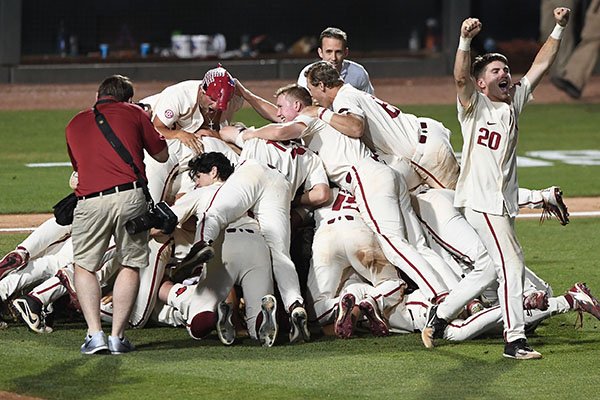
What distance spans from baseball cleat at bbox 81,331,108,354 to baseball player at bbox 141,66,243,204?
1532 millimetres

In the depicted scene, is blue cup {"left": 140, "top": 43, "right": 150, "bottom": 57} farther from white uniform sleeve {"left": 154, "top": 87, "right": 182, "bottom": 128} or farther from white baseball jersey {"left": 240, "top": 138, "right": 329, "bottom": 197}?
white baseball jersey {"left": 240, "top": 138, "right": 329, "bottom": 197}

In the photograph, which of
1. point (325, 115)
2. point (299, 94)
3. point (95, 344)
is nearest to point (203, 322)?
point (95, 344)

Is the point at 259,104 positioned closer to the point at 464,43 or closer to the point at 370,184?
the point at 370,184

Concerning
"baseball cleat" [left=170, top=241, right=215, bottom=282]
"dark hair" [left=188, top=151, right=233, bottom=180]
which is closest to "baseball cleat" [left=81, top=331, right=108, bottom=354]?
"baseball cleat" [left=170, top=241, right=215, bottom=282]

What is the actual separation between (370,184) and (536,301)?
137cm

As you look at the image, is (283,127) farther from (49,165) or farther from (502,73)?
(49,165)

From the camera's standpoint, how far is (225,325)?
7418mm

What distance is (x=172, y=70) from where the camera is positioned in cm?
2353

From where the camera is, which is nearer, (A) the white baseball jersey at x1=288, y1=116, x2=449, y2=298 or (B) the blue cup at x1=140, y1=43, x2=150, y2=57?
(A) the white baseball jersey at x1=288, y1=116, x2=449, y2=298

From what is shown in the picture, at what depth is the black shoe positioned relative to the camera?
23.6 metres

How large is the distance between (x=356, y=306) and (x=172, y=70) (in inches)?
646

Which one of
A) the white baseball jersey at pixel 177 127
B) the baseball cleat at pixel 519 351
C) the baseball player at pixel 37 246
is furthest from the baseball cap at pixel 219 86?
the baseball cleat at pixel 519 351

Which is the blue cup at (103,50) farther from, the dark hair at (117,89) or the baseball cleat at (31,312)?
the dark hair at (117,89)

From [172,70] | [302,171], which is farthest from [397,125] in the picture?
[172,70]
